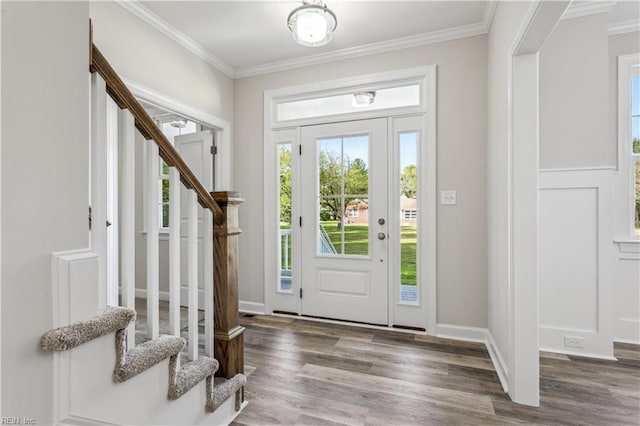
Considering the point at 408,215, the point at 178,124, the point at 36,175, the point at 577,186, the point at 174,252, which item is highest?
the point at 178,124

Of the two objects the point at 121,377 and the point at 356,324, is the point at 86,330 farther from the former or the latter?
the point at 356,324

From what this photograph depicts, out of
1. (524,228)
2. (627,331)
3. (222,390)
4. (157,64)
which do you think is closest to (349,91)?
(157,64)

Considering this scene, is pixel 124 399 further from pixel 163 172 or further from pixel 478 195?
pixel 163 172

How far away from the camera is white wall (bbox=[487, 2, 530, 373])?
2.00 metres

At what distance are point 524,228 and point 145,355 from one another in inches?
77.5

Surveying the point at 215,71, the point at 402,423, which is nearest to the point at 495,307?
the point at 402,423

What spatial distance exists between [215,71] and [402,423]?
11.3 ft

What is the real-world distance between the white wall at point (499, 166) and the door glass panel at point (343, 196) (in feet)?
3.56

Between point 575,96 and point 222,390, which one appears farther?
point 575,96

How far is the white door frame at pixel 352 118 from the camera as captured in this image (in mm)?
2844

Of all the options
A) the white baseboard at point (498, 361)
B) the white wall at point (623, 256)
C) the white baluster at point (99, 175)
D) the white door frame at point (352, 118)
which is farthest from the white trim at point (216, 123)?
the white wall at point (623, 256)

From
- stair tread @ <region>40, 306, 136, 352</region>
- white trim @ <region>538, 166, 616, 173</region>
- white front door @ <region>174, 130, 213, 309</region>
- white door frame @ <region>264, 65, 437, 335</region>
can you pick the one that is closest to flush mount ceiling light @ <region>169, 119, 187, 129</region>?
white front door @ <region>174, 130, 213, 309</region>

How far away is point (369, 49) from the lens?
3.03 m

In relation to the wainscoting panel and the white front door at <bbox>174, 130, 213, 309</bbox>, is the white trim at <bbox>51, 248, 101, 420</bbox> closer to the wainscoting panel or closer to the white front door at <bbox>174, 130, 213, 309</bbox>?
the white front door at <bbox>174, 130, 213, 309</bbox>
